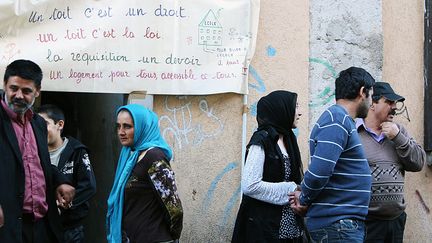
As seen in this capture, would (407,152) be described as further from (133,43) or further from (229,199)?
(133,43)

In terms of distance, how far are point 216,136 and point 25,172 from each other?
2240 mm

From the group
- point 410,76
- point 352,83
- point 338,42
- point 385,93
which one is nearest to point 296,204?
point 352,83

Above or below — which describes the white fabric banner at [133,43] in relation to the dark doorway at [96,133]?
above

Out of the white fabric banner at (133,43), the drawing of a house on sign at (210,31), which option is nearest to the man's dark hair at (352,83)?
the white fabric banner at (133,43)

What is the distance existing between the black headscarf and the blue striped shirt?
0.51 metres

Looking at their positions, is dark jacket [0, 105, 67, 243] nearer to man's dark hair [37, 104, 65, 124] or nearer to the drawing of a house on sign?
man's dark hair [37, 104, 65, 124]

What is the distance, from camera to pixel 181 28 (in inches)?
235

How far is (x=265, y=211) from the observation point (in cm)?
477

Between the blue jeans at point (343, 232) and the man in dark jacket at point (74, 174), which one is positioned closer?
the blue jeans at point (343, 232)

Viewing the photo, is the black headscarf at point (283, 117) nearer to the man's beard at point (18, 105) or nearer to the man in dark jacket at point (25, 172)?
the man in dark jacket at point (25, 172)

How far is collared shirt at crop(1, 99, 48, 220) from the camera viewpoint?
13.7ft

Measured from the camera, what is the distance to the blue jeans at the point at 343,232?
14.0 ft

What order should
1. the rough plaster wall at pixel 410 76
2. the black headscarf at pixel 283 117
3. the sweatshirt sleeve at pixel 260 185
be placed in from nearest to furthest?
the sweatshirt sleeve at pixel 260 185
the black headscarf at pixel 283 117
the rough plaster wall at pixel 410 76

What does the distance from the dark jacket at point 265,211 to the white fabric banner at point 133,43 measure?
1.31 metres
